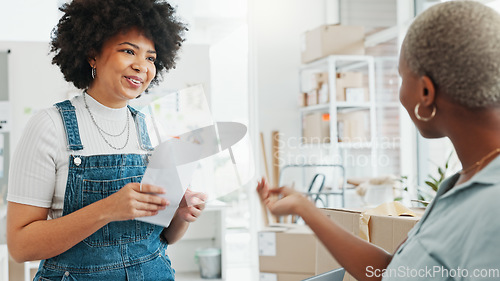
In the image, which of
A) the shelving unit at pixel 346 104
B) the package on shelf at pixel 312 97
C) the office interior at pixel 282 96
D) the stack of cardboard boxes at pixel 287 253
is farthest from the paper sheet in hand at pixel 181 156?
the package on shelf at pixel 312 97

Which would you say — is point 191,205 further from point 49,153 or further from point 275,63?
point 275,63

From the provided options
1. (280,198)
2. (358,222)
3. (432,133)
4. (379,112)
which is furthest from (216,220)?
(432,133)

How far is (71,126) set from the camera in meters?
1.23

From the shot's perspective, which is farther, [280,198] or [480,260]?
[280,198]

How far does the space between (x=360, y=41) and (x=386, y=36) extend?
0.76ft

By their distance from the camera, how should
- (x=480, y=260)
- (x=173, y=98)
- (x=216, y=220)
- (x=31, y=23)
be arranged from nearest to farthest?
(x=480, y=260) < (x=173, y=98) < (x=216, y=220) < (x=31, y=23)

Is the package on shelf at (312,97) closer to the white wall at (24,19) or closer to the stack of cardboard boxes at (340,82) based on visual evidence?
the stack of cardboard boxes at (340,82)

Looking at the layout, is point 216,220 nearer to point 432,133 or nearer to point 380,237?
point 380,237

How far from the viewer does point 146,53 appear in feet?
4.28

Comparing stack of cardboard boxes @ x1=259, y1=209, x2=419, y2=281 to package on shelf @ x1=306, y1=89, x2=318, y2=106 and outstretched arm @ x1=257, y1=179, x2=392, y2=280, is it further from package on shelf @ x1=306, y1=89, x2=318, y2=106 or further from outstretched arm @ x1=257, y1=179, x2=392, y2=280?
package on shelf @ x1=306, y1=89, x2=318, y2=106

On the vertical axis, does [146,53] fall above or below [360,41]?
below

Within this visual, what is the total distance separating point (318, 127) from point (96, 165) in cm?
346

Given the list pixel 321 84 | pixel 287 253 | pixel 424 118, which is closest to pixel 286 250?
pixel 287 253

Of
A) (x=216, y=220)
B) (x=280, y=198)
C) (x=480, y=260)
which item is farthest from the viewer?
(x=216, y=220)
